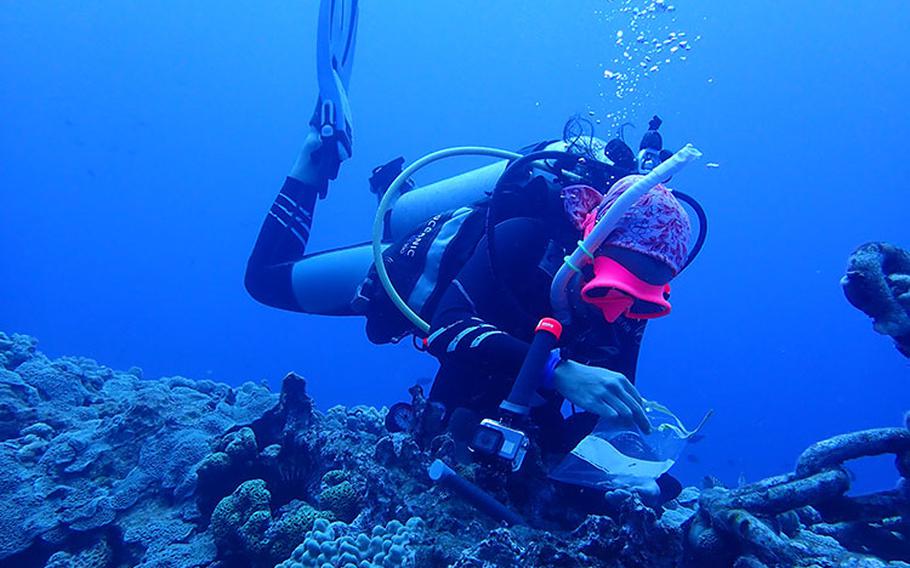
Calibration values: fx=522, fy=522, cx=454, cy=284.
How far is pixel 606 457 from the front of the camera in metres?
2.68

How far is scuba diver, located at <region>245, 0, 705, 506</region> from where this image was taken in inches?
110

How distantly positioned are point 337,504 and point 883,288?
3747 mm

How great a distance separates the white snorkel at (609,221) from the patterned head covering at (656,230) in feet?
0.22

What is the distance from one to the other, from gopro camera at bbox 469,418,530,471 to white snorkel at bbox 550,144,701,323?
2.84ft

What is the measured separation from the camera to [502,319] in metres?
3.55

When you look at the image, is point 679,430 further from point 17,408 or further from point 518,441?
point 17,408

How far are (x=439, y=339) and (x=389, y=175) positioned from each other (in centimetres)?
363

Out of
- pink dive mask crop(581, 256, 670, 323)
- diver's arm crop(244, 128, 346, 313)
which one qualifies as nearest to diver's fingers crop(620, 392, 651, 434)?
pink dive mask crop(581, 256, 670, 323)

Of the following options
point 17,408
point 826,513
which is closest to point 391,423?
point 826,513

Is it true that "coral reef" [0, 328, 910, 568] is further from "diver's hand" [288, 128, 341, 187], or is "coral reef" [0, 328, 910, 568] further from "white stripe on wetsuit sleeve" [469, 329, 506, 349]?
"diver's hand" [288, 128, 341, 187]

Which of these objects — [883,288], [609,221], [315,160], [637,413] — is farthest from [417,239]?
[883,288]

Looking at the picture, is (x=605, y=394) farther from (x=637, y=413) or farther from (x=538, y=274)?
(x=538, y=274)

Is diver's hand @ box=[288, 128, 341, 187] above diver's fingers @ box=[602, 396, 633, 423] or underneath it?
above

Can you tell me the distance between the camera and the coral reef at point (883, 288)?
122 inches
